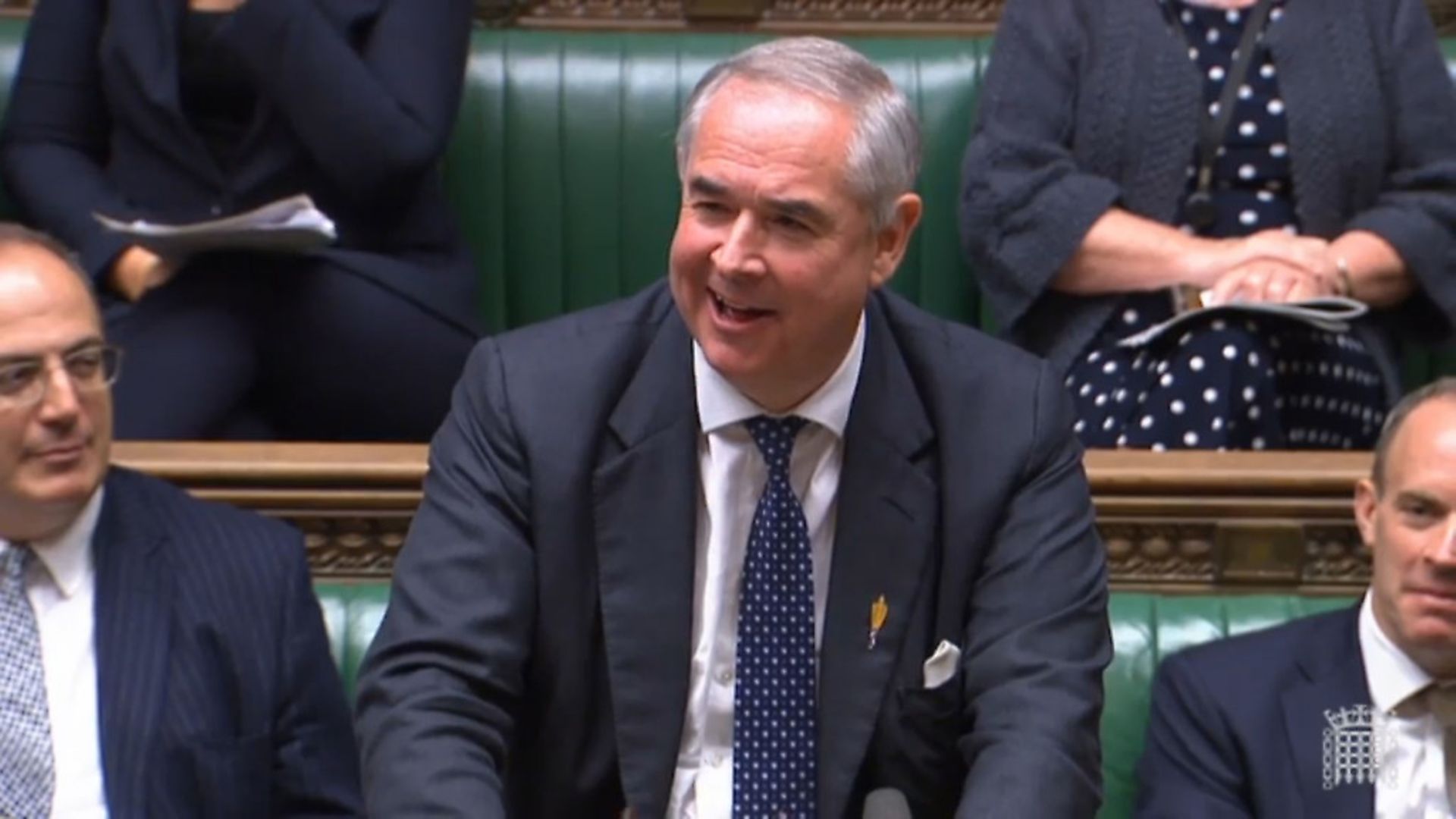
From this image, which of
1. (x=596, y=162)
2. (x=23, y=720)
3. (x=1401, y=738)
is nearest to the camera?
(x=23, y=720)

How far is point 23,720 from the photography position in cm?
161

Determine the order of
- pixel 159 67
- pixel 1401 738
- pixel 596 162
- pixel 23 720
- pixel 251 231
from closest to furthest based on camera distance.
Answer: pixel 23 720 → pixel 1401 738 → pixel 251 231 → pixel 159 67 → pixel 596 162

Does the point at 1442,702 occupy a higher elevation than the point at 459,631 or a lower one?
lower

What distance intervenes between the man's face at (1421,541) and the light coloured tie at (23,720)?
35.8 inches

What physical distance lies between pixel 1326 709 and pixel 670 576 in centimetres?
59

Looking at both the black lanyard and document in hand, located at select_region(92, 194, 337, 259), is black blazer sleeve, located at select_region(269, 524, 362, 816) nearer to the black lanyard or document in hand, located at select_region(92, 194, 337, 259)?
document in hand, located at select_region(92, 194, 337, 259)

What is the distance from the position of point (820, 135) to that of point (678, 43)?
121 cm

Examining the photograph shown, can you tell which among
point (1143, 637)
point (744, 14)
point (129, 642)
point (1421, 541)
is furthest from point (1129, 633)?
point (744, 14)

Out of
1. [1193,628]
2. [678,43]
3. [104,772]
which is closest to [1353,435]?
[1193,628]

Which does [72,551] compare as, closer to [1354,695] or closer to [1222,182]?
[1354,695]

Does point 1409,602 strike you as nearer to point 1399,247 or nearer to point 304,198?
point 1399,247

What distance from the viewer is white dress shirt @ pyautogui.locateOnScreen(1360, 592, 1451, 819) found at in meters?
1.81

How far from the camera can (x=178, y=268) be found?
2.25m

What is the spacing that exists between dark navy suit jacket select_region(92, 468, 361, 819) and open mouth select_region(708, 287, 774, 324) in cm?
39
